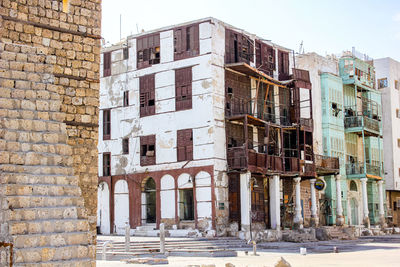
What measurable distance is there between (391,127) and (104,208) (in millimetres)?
25202

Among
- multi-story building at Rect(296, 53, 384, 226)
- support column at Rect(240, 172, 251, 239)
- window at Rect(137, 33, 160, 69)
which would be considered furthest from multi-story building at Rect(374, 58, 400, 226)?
window at Rect(137, 33, 160, 69)

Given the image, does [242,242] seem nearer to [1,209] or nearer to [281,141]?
[281,141]

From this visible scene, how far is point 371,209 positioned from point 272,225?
14177 millimetres

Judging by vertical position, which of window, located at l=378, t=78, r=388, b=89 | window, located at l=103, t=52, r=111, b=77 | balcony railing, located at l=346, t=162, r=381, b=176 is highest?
window, located at l=378, t=78, r=388, b=89

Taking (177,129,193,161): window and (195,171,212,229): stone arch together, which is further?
(177,129,193,161): window

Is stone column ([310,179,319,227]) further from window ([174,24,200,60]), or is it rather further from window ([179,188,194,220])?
window ([174,24,200,60])

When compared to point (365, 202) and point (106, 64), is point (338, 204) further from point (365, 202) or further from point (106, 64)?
point (106, 64)

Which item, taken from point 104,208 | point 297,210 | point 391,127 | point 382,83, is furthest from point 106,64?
point 391,127

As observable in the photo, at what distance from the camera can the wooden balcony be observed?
36875 mm

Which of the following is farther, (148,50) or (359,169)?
(359,169)

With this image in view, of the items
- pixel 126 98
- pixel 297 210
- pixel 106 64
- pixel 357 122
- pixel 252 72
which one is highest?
pixel 106 64

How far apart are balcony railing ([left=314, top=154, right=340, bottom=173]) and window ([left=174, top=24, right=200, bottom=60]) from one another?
11.1m

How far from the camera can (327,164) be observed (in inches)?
1460

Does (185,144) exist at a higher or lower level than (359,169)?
higher
